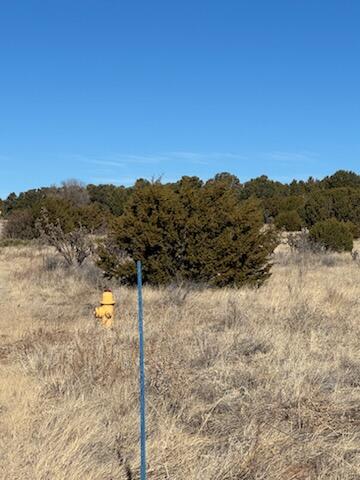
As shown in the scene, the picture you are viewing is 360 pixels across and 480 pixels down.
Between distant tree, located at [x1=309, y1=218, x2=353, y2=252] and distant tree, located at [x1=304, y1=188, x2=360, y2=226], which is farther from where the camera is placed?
distant tree, located at [x1=304, y1=188, x2=360, y2=226]

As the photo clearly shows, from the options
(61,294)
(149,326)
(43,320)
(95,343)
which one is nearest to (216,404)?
(95,343)

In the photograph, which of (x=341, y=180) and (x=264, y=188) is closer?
(x=341, y=180)

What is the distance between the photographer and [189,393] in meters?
4.74

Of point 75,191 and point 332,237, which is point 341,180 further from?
point 332,237

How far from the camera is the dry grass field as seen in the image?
3.47 metres

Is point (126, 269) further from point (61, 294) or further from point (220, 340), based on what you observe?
point (220, 340)

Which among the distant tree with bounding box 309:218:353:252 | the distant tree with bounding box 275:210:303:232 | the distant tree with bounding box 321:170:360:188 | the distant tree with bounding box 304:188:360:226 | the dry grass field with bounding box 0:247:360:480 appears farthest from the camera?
the distant tree with bounding box 321:170:360:188

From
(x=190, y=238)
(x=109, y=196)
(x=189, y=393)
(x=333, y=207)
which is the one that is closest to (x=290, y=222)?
(x=333, y=207)

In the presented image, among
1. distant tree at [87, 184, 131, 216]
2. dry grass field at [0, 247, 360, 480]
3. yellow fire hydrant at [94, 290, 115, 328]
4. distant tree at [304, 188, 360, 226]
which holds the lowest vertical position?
dry grass field at [0, 247, 360, 480]

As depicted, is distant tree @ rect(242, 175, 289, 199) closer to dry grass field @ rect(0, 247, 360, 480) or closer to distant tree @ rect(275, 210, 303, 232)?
distant tree @ rect(275, 210, 303, 232)

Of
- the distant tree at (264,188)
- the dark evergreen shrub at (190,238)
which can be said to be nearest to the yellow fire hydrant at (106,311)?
the dark evergreen shrub at (190,238)

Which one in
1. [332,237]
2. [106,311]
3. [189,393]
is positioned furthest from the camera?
[332,237]

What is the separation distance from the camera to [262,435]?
3811 millimetres

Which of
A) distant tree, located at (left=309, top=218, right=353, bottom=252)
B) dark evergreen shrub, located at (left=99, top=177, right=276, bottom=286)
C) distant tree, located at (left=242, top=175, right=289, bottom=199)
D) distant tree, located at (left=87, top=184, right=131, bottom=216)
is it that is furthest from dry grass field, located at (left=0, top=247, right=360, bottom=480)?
distant tree, located at (left=242, top=175, right=289, bottom=199)
